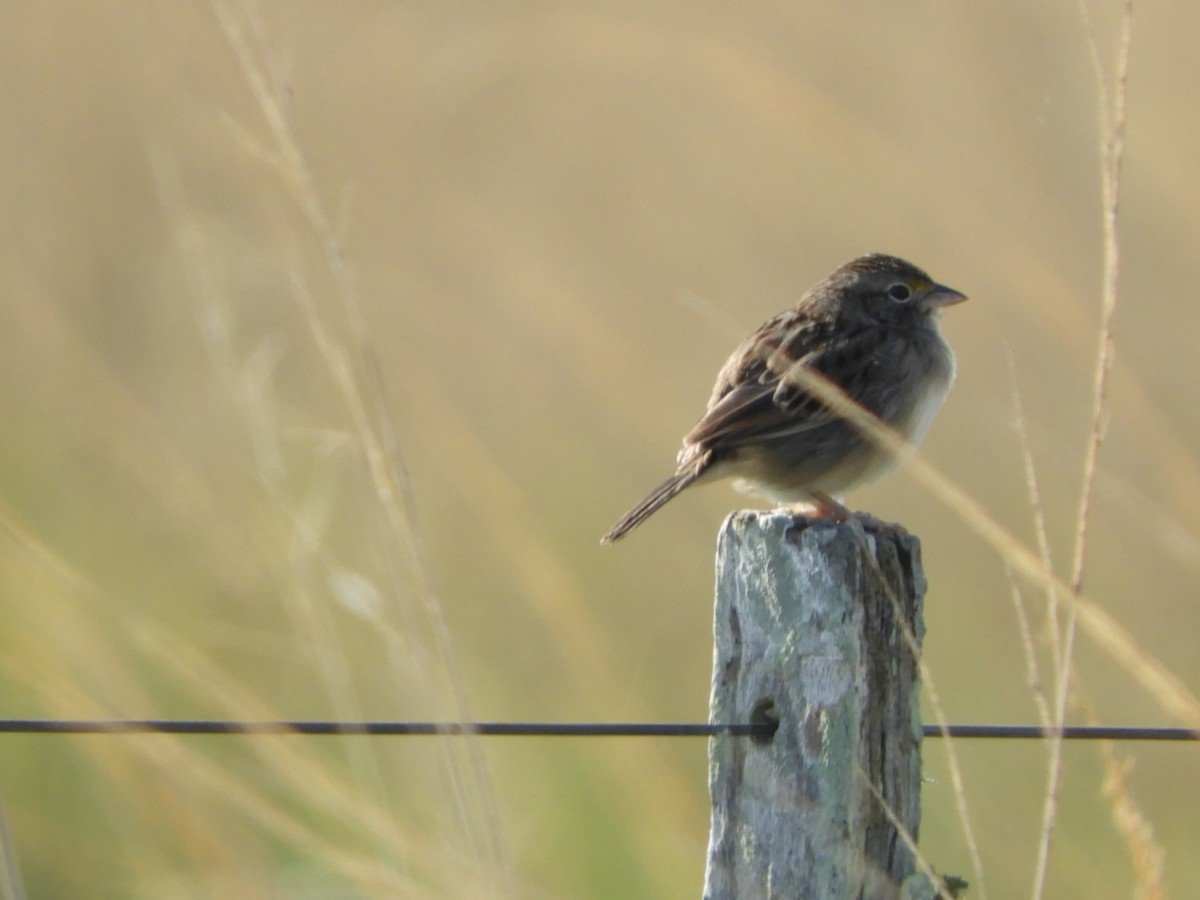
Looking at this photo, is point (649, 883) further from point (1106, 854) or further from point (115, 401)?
point (115, 401)

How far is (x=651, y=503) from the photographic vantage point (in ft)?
11.5

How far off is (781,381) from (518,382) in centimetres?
263

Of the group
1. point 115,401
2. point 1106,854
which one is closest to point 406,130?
point 115,401

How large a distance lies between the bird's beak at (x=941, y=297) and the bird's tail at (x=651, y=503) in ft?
3.22

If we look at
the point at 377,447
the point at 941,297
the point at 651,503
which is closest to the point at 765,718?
the point at 377,447

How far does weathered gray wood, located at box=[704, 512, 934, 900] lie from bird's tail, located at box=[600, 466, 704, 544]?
3.51 feet

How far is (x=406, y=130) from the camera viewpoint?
6465 mm

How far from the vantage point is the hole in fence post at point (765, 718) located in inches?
87.2

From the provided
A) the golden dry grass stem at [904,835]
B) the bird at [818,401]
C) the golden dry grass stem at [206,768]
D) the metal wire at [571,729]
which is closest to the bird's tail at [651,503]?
the bird at [818,401]

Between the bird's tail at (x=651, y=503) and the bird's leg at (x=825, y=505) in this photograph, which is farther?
the bird's leg at (x=825, y=505)

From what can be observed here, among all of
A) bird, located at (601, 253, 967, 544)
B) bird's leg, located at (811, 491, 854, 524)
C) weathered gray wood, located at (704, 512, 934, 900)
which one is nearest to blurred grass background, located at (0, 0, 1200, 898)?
bird, located at (601, 253, 967, 544)

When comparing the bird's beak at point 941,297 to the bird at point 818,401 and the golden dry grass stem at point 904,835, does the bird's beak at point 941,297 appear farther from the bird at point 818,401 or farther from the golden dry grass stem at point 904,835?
the golden dry grass stem at point 904,835

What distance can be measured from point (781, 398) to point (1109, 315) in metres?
1.51

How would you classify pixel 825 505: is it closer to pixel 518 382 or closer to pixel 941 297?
pixel 941 297
